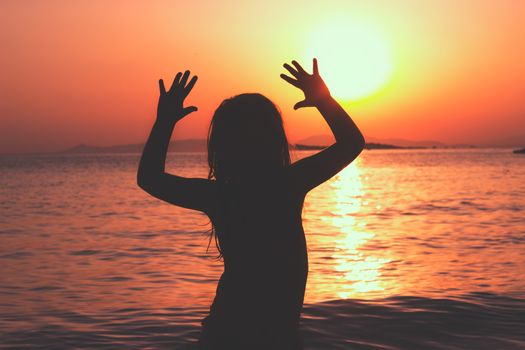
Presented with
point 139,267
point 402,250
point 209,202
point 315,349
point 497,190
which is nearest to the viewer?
point 209,202

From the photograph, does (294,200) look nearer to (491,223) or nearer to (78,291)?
(78,291)

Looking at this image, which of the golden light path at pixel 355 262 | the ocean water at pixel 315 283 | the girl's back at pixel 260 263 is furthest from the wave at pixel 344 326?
the girl's back at pixel 260 263

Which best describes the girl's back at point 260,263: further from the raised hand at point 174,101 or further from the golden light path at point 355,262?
the golden light path at point 355,262

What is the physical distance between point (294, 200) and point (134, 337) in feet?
22.9

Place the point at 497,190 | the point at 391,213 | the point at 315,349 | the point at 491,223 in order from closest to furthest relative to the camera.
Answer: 1. the point at 315,349
2. the point at 491,223
3. the point at 391,213
4. the point at 497,190

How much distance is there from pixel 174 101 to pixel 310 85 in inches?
24.4

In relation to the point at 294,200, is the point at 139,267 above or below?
below

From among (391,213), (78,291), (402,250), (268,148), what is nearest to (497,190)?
(391,213)

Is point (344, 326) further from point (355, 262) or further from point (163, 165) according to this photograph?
point (163, 165)

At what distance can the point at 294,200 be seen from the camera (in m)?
2.97

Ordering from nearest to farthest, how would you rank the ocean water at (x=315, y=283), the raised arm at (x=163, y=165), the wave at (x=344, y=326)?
1. the raised arm at (x=163, y=165)
2. the wave at (x=344, y=326)
3. the ocean water at (x=315, y=283)

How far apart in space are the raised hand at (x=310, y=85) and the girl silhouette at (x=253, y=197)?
0.03 m

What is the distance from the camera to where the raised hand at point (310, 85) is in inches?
122

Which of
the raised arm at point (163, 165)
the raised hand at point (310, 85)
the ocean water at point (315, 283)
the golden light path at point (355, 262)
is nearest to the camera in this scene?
the raised arm at point (163, 165)
